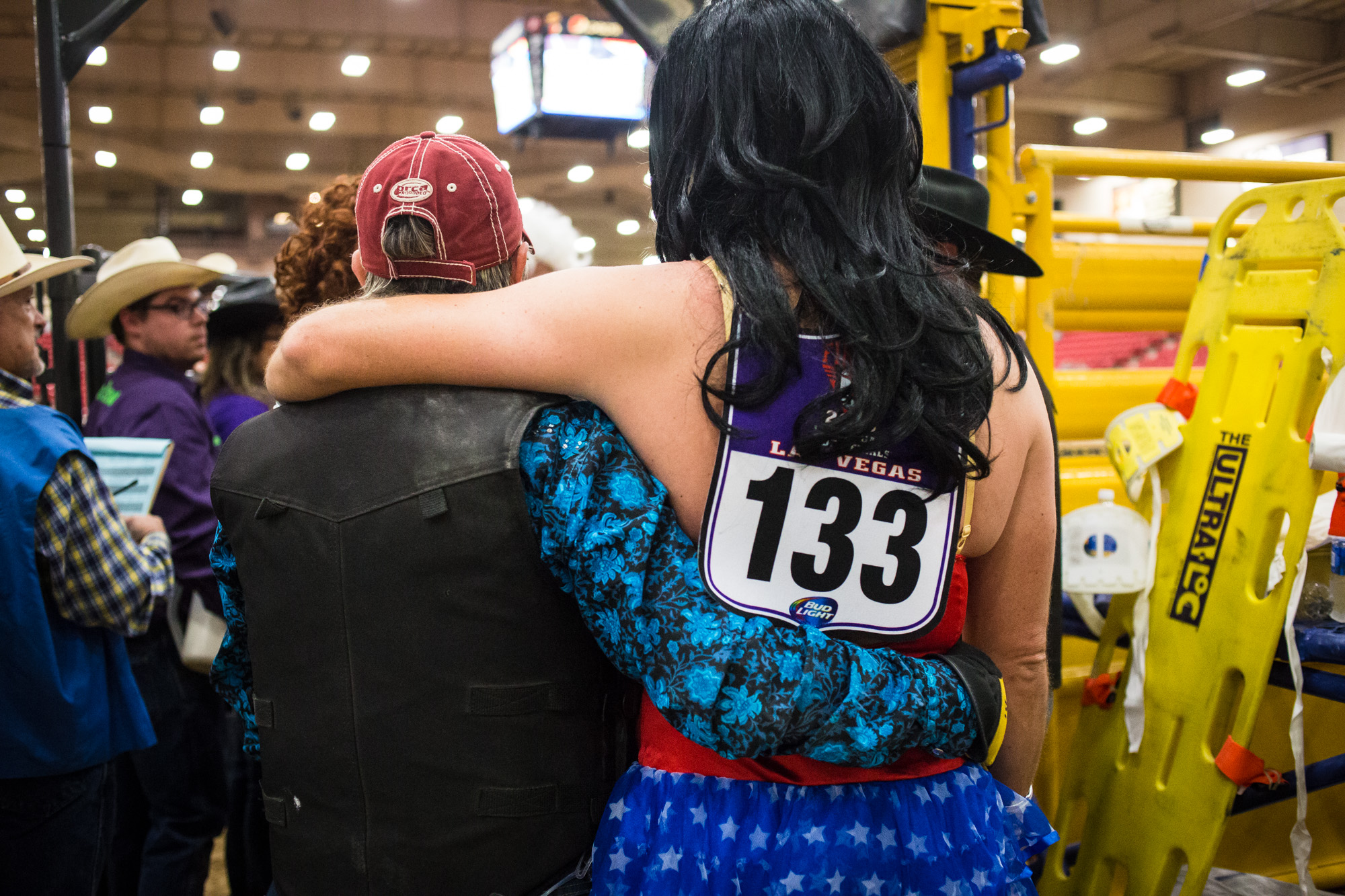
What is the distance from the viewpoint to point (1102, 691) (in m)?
2.20

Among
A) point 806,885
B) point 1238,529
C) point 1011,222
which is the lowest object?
point 806,885

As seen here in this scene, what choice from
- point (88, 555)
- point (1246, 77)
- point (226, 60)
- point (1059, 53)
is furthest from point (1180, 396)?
point (1246, 77)

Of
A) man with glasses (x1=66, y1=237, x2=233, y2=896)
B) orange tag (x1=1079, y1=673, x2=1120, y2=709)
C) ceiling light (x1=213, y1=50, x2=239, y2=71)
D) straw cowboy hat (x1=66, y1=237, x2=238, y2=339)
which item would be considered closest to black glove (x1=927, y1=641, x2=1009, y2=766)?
orange tag (x1=1079, y1=673, x2=1120, y2=709)

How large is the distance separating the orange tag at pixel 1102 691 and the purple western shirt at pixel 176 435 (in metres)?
2.30

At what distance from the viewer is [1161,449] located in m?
2.07

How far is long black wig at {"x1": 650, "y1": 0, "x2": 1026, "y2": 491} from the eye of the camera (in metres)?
1.08

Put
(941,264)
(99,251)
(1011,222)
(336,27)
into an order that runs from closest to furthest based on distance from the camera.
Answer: (941,264) → (1011,222) → (99,251) → (336,27)

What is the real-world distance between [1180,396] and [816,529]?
4.69 ft

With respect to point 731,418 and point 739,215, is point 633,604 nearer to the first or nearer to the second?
point 731,418

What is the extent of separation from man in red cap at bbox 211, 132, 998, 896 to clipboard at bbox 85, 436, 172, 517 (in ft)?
5.15

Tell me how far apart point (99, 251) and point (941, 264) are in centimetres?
364

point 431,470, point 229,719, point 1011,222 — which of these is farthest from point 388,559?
point 229,719

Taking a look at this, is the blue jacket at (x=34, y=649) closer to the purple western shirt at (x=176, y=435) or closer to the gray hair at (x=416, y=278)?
the purple western shirt at (x=176, y=435)

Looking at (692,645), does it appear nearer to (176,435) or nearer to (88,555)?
(88,555)
